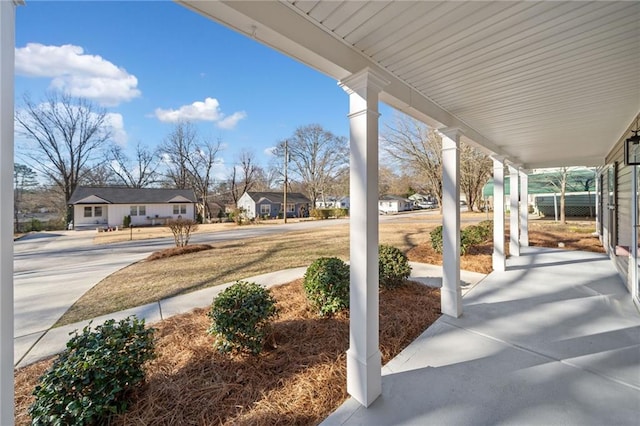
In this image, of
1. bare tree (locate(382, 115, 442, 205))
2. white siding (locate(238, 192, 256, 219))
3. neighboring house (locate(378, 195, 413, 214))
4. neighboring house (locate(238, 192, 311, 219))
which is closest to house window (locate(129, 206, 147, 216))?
white siding (locate(238, 192, 256, 219))

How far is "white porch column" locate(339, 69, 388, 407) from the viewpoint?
2018 millimetres

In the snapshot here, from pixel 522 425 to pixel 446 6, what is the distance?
2.82 meters

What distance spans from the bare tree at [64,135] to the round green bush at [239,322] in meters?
28.4

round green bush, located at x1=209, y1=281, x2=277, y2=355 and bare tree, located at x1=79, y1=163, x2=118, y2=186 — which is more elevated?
bare tree, located at x1=79, y1=163, x2=118, y2=186

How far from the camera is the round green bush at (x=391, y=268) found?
399cm

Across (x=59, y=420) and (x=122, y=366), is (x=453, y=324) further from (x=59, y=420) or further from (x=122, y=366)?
(x=59, y=420)

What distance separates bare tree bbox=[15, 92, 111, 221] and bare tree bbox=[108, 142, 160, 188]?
4173mm

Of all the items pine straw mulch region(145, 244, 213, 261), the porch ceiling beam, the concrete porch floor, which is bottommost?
the concrete porch floor

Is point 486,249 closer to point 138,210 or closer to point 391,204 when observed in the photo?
point 138,210

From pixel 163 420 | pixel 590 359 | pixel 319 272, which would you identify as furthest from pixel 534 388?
pixel 163 420

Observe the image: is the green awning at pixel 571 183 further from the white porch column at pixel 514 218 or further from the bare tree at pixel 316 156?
the bare tree at pixel 316 156

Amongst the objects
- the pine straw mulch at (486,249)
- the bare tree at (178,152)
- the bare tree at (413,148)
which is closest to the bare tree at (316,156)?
the bare tree at (178,152)

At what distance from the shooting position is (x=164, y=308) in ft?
13.1

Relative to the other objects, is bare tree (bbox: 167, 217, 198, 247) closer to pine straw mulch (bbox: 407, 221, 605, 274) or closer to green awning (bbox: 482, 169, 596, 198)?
pine straw mulch (bbox: 407, 221, 605, 274)
